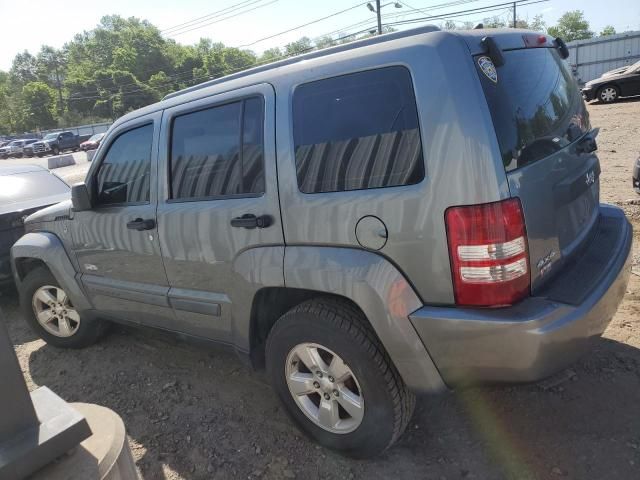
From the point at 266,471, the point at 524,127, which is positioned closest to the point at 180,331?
the point at 266,471

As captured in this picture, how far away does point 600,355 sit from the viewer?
3.14m

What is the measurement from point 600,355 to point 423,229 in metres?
1.98

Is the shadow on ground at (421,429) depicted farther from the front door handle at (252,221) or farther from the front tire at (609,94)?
the front tire at (609,94)

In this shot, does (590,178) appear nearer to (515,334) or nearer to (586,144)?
(586,144)

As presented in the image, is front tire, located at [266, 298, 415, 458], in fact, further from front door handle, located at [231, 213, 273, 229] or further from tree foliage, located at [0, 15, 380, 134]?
tree foliage, located at [0, 15, 380, 134]

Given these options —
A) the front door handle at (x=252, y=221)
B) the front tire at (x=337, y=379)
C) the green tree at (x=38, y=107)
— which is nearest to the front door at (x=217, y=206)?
the front door handle at (x=252, y=221)

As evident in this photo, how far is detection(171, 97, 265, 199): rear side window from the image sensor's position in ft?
8.44

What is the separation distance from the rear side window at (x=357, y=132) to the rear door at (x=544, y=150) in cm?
34

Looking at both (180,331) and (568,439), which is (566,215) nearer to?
(568,439)

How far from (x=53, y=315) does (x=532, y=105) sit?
13.1 ft

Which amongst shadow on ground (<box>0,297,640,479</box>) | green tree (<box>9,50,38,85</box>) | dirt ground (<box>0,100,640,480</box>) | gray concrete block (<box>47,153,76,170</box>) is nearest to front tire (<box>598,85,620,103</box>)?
dirt ground (<box>0,100,640,480</box>)

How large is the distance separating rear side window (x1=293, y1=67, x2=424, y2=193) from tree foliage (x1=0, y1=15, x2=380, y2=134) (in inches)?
2535

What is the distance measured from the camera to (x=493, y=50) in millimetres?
2084

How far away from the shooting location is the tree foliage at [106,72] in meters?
78.9
